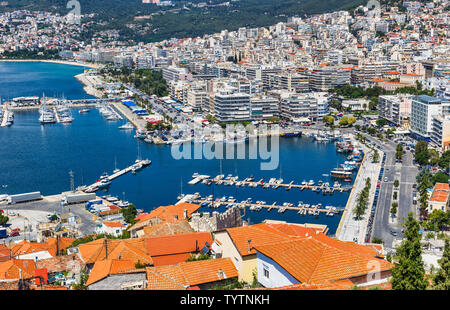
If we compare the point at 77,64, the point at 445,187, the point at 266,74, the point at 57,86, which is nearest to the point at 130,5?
the point at 77,64

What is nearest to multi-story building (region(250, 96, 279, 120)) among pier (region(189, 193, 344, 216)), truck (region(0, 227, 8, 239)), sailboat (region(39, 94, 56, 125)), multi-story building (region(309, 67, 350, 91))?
multi-story building (region(309, 67, 350, 91))

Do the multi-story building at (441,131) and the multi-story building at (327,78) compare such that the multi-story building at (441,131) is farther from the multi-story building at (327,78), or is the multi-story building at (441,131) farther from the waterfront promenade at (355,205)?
the multi-story building at (327,78)

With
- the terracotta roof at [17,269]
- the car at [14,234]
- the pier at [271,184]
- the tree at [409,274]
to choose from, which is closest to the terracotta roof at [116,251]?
the terracotta roof at [17,269]

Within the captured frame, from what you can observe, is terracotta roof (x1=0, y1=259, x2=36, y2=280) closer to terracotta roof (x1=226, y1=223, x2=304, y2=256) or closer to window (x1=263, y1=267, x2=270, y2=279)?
terracotta roof (x1=226, y1=223, x2=304, y2=256)

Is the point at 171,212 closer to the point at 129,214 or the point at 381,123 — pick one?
the point at 129,214

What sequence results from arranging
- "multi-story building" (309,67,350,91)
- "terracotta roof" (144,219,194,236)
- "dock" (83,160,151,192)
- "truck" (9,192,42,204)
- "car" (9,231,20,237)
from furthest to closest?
"multi-story building" (309,67,350,91), "dock" (83,160,151,192), "truck" (9,192,42,204), "car" (9,231,20,237), "terracotta roof" (144,219,194,236)

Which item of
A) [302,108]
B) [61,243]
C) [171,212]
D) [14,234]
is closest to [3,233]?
[14,234]

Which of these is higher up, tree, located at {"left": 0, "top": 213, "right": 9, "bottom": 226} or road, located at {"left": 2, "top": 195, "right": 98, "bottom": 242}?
tree, located at {"left": 0, "top": 213, "right": 9, "bottom": 226}
